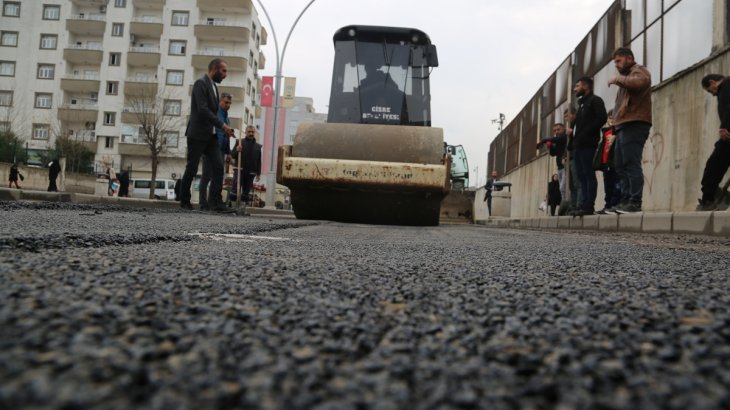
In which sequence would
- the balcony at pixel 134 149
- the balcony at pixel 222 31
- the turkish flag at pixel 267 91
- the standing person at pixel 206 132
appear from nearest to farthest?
the standing person at pixel 206 132 → the turkish flag at pixel 267 91 → the balcony at pixel 134 149 → the balcony at pixel 222 31

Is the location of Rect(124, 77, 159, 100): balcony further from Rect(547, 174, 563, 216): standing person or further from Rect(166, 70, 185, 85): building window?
Rect(547, 174, 563, 216): standing person

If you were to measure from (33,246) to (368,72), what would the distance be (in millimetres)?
7704

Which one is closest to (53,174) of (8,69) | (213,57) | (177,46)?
(213,57)

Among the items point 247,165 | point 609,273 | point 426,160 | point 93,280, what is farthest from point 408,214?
point 93,280

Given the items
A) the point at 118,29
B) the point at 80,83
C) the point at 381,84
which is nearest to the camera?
the point at 381,84

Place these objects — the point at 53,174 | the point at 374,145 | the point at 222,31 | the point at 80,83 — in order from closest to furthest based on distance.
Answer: the point at 374,145
the point at 53,174
the point at 80,83
the point at 222,31

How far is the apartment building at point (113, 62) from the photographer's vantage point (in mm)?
41344

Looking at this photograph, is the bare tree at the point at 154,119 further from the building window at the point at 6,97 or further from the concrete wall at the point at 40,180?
the building window at the point at 6,97

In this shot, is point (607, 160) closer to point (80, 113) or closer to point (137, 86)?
point (137, 86)

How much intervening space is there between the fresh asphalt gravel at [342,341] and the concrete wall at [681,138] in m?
6.91

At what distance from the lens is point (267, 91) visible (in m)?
18.7

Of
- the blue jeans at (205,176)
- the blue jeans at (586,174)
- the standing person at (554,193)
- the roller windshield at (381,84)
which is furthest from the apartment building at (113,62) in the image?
the blue jeans at (586,174)

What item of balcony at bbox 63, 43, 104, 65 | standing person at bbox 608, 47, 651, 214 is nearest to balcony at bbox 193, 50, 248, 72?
balcony at bbox 63, 43, 104, 65

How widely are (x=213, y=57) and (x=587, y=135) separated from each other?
1550 inches
